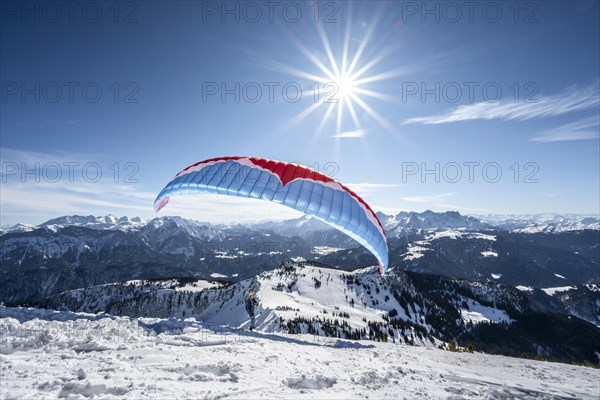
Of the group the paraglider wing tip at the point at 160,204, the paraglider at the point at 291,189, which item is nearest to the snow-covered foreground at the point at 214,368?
the paraglider at the point at 291,189

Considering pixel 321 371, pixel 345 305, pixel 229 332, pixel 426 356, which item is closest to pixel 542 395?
pixel 426 356

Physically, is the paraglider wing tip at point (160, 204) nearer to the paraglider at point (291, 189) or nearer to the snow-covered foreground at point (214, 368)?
the paraglider at point (291, 189)

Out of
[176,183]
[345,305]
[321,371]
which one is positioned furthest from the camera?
[345,305]

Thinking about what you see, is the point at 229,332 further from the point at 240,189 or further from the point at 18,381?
the point at 18,381

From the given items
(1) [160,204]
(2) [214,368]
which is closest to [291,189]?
(1) [160,204]

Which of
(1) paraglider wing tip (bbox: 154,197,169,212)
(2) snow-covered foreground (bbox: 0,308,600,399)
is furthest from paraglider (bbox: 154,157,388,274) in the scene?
(2) snow-covered foreground (bbox: 0,308,600,399)
